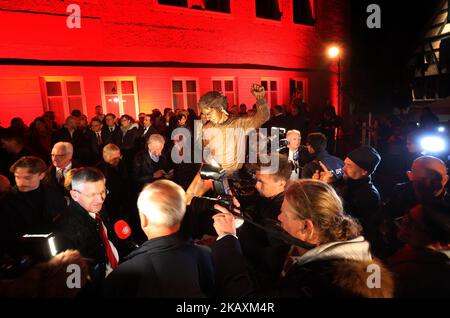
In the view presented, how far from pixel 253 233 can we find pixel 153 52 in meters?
9.85

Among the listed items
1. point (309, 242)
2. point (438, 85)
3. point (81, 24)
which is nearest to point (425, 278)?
point (309, 242)

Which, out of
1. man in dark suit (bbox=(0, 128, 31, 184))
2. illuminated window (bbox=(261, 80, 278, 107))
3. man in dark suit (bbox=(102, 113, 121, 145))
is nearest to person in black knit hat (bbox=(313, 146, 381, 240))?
man in dark suit (bbox=(0, 128, 31, 184))

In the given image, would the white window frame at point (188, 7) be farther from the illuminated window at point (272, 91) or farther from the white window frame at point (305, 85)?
the white window frame at point (305, 85)

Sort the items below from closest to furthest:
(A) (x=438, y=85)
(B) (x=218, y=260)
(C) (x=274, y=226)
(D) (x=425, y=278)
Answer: (D) (x=425, y=278) → (B) (x=218, y=260) → (C) (x=274, y=226) → (A) (x=438, y=85)

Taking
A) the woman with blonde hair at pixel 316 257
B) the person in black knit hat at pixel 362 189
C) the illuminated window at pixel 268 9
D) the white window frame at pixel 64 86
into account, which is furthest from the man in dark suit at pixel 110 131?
the illuminated window at pixel 268 9

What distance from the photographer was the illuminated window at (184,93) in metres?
11.7

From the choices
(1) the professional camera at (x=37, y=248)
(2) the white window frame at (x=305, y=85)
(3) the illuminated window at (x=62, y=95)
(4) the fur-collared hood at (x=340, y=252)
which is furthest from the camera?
(2) the white window frame at (x=305, y=85)

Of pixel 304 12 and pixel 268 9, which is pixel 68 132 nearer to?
pixel 268 9

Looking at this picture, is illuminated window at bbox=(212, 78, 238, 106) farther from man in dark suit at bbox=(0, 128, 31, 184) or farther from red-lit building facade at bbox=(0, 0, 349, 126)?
man in dark suit at bbox=(0, 128, 31, 184)

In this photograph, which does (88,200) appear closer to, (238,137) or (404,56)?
(238,137)

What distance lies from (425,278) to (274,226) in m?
0.91

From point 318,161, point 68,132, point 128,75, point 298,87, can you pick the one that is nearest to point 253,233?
point 318,161

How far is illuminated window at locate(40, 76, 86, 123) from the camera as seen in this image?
9.36 m

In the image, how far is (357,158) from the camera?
3172 mm
